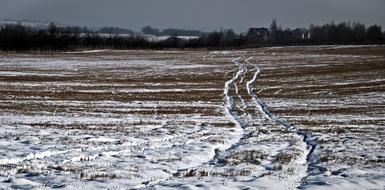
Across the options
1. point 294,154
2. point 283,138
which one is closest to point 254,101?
point 283,138

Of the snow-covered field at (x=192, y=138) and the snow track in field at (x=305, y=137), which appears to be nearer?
the snow-covered field at (x=192, y=138)

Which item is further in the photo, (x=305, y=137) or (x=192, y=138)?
(x=305, y=137)

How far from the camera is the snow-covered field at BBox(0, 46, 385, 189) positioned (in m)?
12.5

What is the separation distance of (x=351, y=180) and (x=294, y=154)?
13.7 ft

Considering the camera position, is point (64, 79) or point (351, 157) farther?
point (64, 79)

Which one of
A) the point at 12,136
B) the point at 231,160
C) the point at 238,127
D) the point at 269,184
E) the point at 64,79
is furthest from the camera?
the point at 64,79

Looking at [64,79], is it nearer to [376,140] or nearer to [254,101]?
[254,101]

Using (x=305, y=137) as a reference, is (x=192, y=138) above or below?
above

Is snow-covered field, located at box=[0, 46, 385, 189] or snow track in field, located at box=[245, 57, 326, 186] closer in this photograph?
snow-covered field, located at box=[0, 46, 385, 189]

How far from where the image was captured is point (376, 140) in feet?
67.0

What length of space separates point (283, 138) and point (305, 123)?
584cm

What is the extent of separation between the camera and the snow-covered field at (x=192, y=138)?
12469 millimetres

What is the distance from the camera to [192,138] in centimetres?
2016

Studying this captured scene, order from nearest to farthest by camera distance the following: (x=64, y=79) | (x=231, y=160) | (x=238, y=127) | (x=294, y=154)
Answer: (x=231, y=160), (x=294, y=154), (x=238, y=127), (x=64, y=79)
